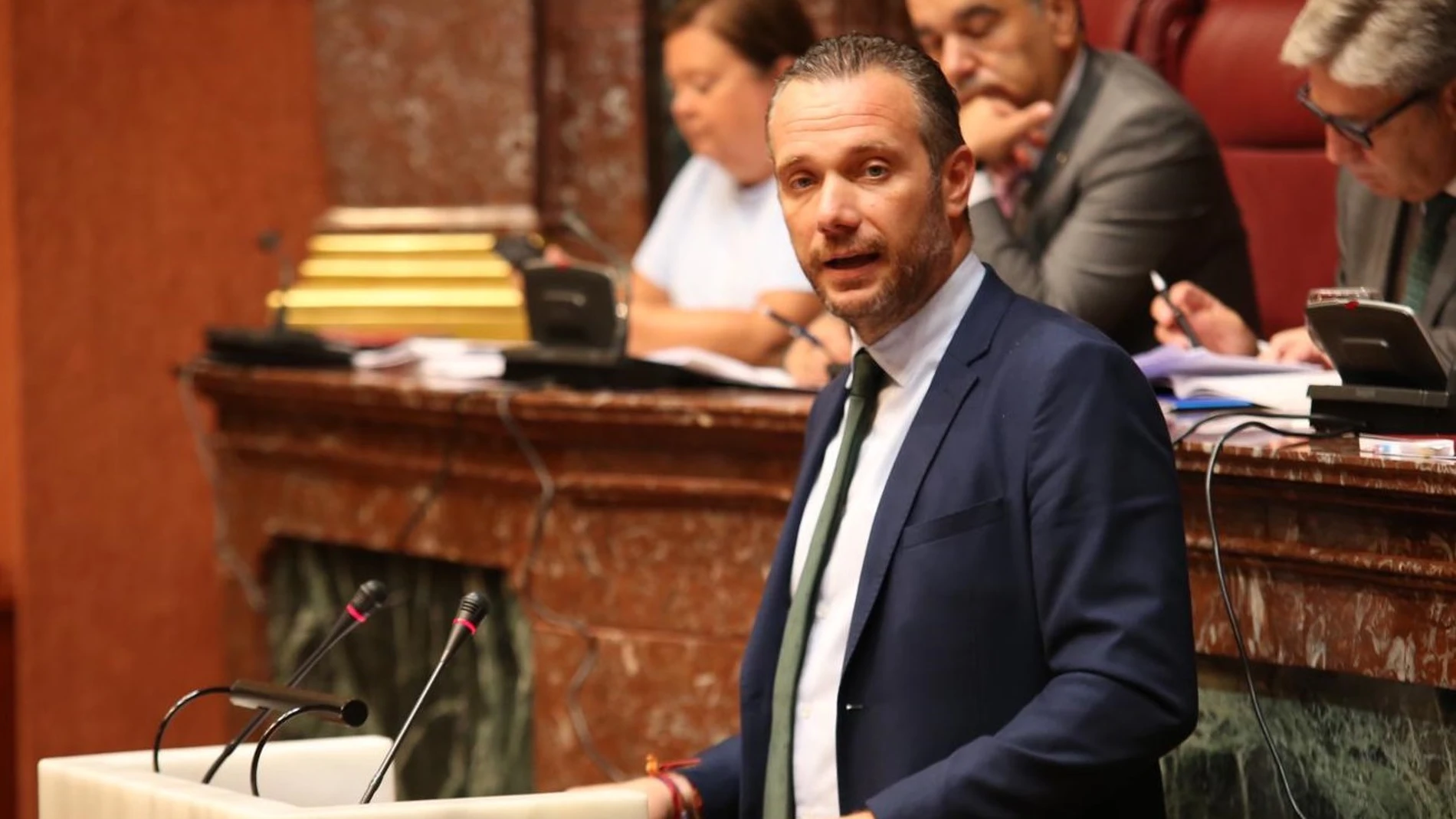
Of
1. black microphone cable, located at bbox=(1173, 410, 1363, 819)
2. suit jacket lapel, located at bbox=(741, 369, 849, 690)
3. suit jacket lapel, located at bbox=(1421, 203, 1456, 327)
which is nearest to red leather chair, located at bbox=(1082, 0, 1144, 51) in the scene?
suit jacket lapel, located at bbox=(1421, 203, 1456, 327)

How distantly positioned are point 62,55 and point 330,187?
2.33 feet

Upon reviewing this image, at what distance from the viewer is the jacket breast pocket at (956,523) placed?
6.68ft

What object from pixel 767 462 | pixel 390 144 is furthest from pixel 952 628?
pixel 390 144

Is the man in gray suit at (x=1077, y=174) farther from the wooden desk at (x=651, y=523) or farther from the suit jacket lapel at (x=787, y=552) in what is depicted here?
the suit jacket lapel at (x=787, y=552)

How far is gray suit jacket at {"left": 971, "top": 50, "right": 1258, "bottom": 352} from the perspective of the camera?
3.27m

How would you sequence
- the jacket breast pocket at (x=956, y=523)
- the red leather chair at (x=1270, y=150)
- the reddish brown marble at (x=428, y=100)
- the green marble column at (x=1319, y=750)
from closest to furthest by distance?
the jacket breast pocket at (x=956, y=523) < the green marble column at (x=1319, y=750) < the red leather chair at (x=1270, y=150) < the reddish brown marble at (x=428, y=100)

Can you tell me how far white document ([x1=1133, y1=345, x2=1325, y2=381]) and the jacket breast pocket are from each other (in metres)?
0.85

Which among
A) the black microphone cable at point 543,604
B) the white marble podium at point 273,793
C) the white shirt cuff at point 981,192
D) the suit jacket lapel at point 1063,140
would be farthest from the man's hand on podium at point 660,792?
the suit jacket lapel at point 1063,140

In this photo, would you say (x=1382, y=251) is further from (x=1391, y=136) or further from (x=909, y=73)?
(x=909, y=73)

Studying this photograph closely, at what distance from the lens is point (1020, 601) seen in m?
2.03

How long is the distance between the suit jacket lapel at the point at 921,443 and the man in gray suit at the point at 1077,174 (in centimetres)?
113

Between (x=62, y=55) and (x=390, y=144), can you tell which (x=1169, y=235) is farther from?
(x=62, y=55)

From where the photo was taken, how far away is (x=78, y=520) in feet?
16.6

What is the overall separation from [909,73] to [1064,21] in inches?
53.4
